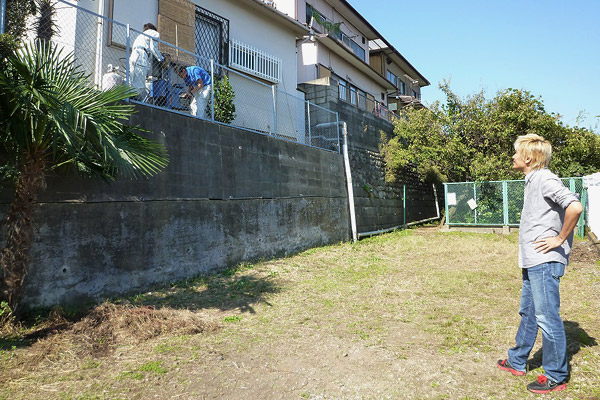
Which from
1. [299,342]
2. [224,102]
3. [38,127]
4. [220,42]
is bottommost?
[299,342]

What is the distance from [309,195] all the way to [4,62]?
6.69 metres

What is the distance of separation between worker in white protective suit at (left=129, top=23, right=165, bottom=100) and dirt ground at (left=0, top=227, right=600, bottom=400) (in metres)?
3.18

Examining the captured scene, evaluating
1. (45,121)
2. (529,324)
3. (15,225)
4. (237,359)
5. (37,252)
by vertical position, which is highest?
(45,121)

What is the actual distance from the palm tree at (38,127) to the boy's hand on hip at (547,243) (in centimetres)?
382

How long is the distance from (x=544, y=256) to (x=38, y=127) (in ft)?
14.7

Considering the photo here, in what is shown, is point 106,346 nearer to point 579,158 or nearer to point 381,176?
point 381,176

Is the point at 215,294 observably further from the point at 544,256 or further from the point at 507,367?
the point at 544,256

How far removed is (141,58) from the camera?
6109mm

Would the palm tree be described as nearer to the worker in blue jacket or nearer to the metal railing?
the worker in blue jacket

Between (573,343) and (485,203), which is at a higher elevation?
(485,203)

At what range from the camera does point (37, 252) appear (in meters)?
4.38

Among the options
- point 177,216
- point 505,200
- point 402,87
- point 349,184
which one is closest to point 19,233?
point 177,216

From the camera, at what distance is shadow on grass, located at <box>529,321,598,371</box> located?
3.16 m

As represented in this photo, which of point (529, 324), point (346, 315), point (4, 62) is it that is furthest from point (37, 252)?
point (529, 324)
